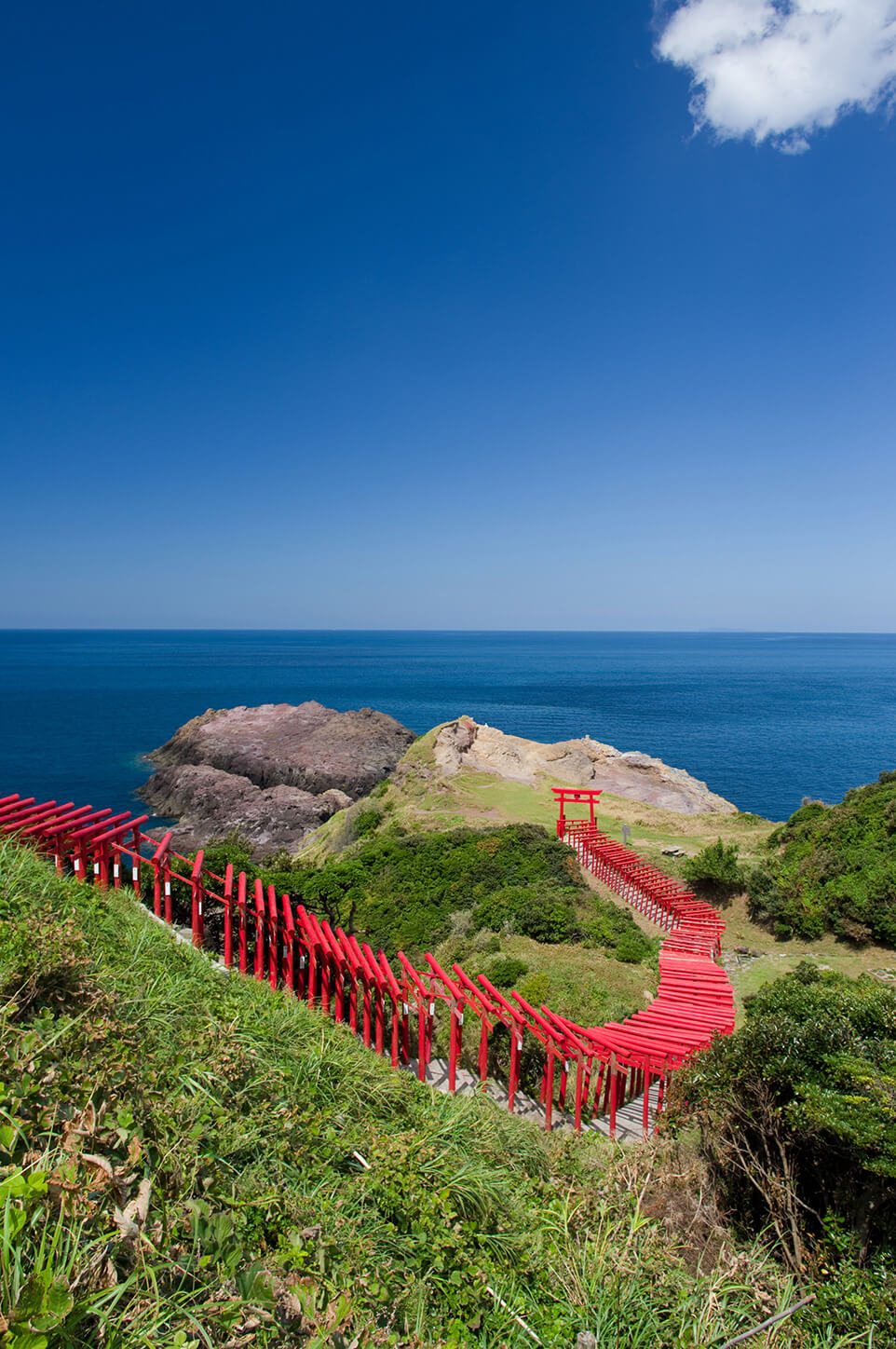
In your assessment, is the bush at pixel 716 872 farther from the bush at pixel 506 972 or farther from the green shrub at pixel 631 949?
the bush at pixel 506 972

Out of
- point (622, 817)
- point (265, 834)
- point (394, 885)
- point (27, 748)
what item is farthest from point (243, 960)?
point (27, 748)

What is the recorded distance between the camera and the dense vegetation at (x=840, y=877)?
1719 cm

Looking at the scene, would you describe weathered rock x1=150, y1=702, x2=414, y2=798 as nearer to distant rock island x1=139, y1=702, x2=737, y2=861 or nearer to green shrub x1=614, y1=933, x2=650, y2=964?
distant rock island x1=139, y1=702, x2=737, y2=861

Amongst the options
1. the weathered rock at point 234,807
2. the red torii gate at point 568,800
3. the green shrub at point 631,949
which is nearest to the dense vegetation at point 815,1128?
the green shrub at point 631,949

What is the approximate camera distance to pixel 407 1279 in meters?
4.28

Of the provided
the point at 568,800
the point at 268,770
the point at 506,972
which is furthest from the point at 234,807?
the point at 506,972

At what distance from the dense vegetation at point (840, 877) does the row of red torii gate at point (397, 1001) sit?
5.79m

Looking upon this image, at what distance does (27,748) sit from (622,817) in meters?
57.4

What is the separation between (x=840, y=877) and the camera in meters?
18.7

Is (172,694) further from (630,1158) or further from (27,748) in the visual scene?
(630,1158)

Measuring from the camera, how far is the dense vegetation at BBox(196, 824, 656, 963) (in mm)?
17375

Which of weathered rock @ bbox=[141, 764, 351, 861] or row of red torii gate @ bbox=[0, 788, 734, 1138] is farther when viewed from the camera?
weathered rock @ bbox=[141, 764, 351, 861]

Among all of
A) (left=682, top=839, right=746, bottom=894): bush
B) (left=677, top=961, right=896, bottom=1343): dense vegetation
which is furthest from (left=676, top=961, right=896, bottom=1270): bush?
(left=682, top=839, right=746, bottom=894): bush

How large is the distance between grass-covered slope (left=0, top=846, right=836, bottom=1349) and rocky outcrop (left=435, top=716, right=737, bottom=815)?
30210 mm
